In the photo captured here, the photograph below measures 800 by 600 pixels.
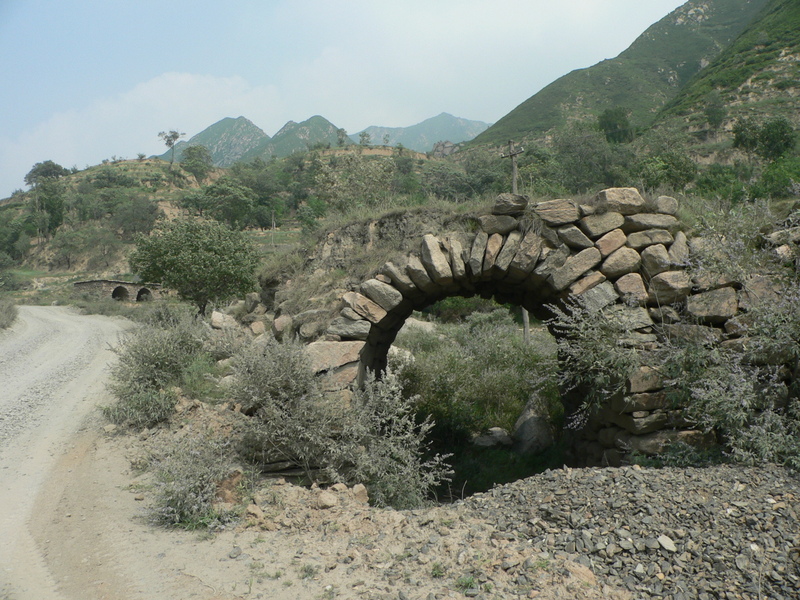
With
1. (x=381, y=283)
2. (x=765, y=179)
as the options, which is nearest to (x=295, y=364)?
(x=381, y=283)

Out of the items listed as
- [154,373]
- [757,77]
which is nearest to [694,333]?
[154,373]

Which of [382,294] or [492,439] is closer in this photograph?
[382,294]

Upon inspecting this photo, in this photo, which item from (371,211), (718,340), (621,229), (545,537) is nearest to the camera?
(545,537)

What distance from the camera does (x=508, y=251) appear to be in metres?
6.13

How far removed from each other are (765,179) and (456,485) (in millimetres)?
13154

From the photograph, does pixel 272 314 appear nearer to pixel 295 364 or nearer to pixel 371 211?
pixel 371 211

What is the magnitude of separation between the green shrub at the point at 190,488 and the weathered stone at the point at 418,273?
9.35 feet

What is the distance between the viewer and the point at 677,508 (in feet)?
11.8

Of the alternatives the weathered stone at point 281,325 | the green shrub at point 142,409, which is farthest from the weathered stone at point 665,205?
the green shrub at point 142,409

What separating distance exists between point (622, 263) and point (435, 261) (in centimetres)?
199

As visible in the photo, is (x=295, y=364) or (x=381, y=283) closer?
(x=295, y=364)

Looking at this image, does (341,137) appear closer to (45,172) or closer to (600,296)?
(45,172)

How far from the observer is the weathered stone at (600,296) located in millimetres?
5523

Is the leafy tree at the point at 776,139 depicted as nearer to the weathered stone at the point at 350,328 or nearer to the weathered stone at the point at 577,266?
the weathered stone at the point at 577,266
